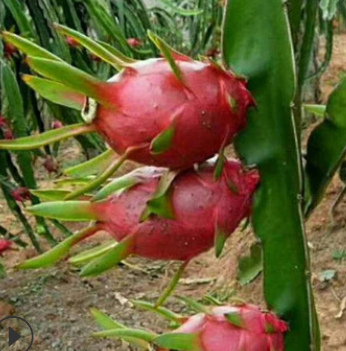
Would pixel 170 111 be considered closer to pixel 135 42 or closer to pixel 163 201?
pixel 163 201

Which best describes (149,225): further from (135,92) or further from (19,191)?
(19,191)

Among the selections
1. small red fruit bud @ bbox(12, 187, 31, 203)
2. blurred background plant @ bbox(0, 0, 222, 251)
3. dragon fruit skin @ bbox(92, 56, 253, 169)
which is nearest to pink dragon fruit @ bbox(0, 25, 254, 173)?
dragon fruit skin @ bbox(92, 56, 253, 169)

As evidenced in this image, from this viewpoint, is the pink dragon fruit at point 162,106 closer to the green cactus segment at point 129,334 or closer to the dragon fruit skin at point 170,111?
the dragon fruit skin at point 170,111

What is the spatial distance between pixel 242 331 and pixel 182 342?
51 millimetres

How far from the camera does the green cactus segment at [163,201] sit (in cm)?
69

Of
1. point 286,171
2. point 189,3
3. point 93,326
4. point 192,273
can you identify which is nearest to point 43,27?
point 93,326

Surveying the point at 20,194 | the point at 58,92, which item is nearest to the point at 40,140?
the point at 58,92

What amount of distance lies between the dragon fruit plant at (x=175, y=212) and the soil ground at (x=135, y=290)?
6.04 ft

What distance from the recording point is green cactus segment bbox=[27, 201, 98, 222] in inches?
29.2

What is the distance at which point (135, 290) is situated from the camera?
3.10 m

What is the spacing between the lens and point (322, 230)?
3.09 meters

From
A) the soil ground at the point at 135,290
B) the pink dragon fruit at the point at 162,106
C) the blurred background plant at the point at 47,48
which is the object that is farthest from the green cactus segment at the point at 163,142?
the soil ground at the point at 135,290

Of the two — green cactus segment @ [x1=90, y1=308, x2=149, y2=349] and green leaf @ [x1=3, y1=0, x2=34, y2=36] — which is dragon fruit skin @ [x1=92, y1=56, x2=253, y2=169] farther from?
green leaf @ [x1=3, y1=0, x2=34, y2=36]

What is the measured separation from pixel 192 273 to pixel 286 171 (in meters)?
2.49
